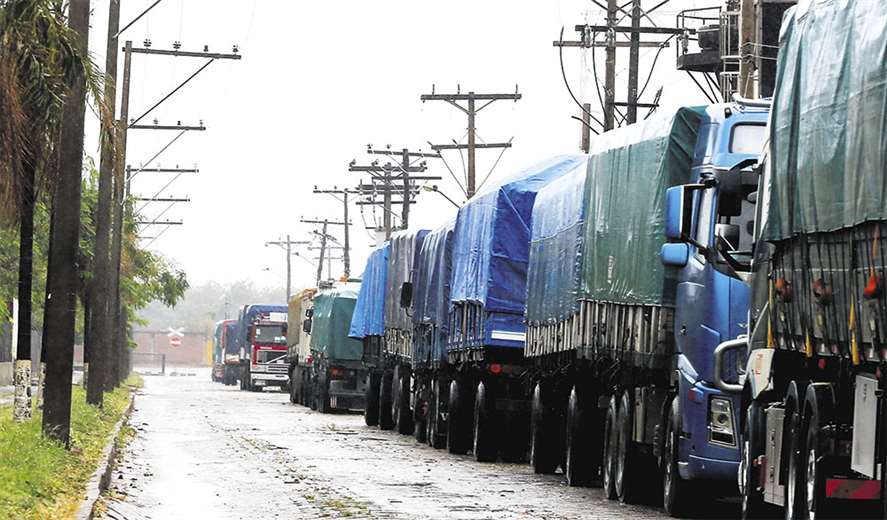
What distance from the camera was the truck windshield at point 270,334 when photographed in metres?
78.8

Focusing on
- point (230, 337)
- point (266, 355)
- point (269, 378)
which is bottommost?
point (269, 378)

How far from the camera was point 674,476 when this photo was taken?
1784cm

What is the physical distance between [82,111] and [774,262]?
12.0 meters

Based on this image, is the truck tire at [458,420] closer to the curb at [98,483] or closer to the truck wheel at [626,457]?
the curb at [98,483]

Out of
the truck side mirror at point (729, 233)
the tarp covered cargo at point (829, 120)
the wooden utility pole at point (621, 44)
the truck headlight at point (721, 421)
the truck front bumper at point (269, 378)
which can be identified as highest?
the wooden utility pole at point (621, 44)

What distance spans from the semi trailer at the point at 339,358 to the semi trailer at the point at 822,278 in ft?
119

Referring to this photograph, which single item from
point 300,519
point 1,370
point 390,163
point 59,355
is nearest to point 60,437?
point 59,355

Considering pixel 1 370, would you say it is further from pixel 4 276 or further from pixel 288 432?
pixel 288 432

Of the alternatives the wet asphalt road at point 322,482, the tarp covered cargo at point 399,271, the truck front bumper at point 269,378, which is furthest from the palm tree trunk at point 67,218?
the truck front bumper at point 269,378

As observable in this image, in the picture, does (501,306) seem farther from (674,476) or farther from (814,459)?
(814,459)

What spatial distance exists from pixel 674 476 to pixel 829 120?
264 inches

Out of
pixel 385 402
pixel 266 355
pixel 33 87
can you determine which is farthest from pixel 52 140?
pixel 266 355

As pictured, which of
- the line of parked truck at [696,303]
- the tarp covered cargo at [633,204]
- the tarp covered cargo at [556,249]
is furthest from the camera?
the tarp covered cargo at [556,249]

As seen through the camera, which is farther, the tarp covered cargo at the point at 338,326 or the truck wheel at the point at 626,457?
the tarp covered cargo at the point at 338,326
